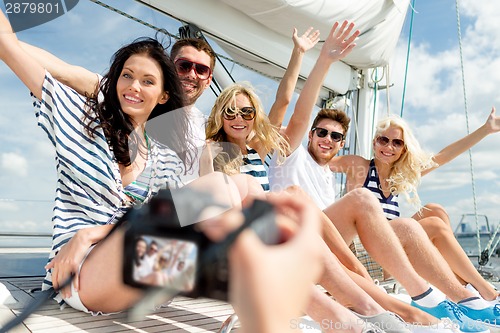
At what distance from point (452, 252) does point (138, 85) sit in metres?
1.85

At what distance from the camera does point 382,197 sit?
2.60 meters

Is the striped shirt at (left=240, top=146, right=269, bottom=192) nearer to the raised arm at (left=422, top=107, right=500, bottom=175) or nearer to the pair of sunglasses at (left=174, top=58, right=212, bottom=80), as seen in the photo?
the pair of sunglasses at (left=174, top=58, right=212, bottom=80)

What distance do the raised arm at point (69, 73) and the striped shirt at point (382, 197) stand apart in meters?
1.70

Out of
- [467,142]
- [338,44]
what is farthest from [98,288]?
[467,142]

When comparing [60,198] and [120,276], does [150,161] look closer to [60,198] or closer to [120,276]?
[60,198]

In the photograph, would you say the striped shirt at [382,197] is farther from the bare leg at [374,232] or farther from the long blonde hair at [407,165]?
the bare leg at [374,232]

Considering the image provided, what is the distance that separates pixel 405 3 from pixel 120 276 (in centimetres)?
427

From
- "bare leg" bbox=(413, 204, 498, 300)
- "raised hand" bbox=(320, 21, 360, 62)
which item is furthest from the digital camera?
"bare leg" bbox=(413, 204, 498, 300)

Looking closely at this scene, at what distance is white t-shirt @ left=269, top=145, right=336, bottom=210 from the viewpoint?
2426 millimetres

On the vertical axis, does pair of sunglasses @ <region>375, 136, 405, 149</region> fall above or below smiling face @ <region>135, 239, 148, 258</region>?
above

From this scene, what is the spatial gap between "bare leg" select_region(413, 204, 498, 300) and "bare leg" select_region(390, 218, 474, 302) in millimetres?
345

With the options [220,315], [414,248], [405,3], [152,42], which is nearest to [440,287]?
[414,248]

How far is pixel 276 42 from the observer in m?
3.26

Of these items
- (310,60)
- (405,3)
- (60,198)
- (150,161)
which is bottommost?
(60,198)
